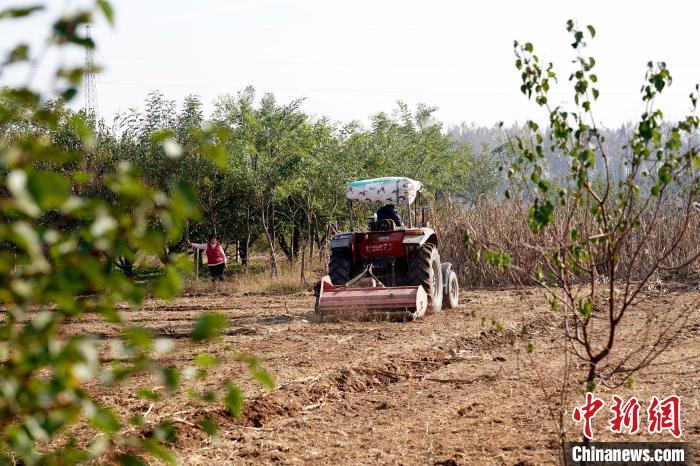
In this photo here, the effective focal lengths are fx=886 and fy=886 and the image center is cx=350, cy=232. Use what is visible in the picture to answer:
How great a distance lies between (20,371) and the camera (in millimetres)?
1926

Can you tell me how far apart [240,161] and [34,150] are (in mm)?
23520

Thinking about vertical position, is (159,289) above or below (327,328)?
above

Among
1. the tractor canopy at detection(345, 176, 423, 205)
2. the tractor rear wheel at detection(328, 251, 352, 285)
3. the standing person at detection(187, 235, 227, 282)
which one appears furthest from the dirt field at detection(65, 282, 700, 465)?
the standing person at detection(187, 235, 227, 282)

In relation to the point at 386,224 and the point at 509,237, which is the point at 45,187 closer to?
the point at 386,224

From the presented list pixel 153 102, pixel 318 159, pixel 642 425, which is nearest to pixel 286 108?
pixel 318 159

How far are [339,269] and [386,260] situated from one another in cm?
89

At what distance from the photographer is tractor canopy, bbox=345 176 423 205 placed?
47.6 ft

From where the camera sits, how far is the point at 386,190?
14.6 metres

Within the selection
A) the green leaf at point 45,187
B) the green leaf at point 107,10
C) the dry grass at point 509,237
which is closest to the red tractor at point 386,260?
the dry grass at point 509,237

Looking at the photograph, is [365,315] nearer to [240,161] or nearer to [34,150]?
[34,150]

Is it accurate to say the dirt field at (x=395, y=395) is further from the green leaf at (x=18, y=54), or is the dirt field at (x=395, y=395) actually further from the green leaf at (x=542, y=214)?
the green leaf at (x=18, y=54)

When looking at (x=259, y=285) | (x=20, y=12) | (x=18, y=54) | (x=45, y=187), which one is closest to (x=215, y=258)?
(x=259, y=285)

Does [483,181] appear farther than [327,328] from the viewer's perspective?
Yes

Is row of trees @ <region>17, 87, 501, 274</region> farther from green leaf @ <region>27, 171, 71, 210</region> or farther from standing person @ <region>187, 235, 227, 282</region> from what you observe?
green leaf @ <region>27, 171, 71, 210</region>
